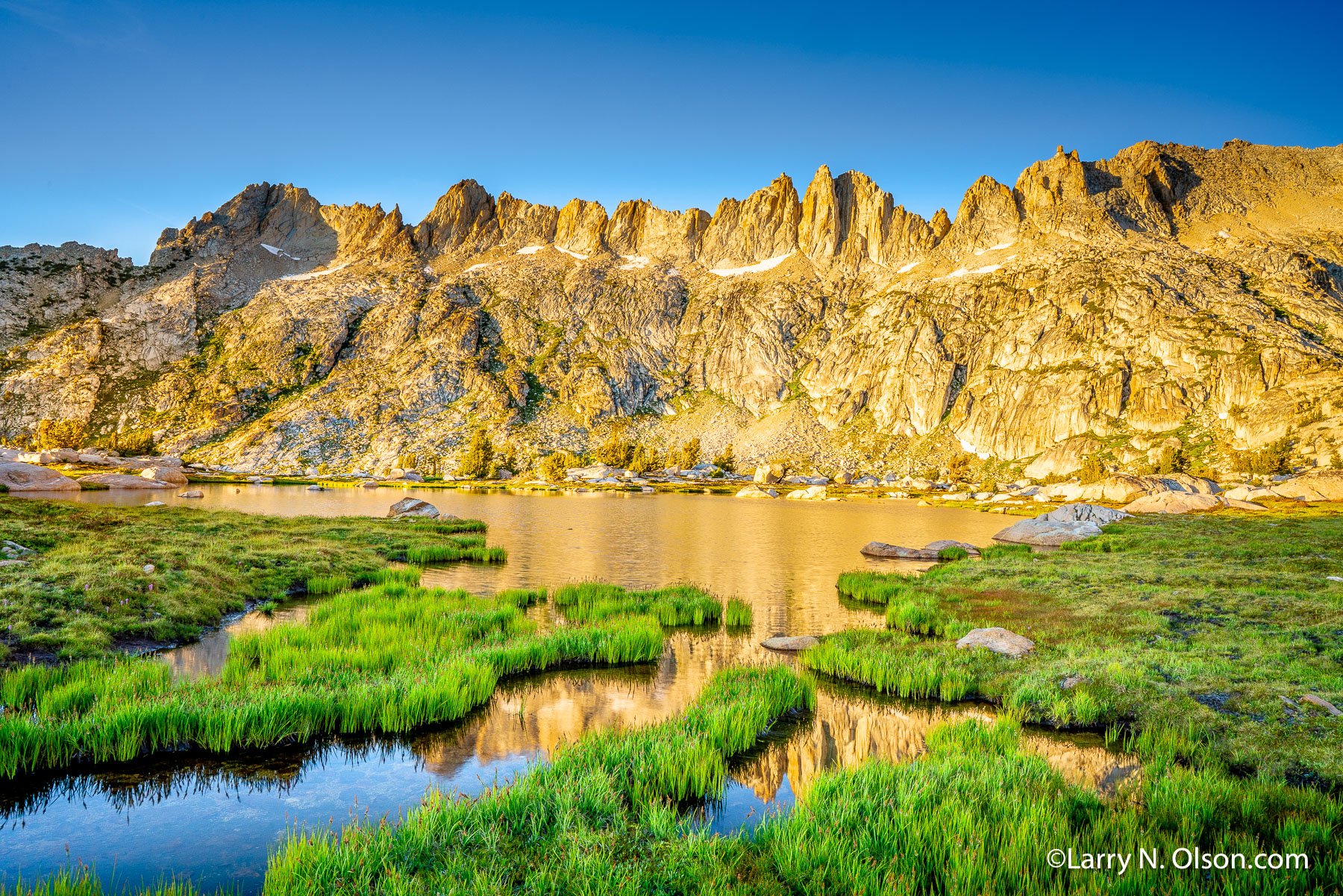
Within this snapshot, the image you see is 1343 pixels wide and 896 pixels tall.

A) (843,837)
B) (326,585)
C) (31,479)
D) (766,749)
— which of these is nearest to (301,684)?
(766,749)

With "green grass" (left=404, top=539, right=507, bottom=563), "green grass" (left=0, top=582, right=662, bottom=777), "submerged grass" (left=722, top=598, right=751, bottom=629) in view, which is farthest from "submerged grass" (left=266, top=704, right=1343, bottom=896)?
"green grass" (left=404, top=539, right=507, bottom=563)

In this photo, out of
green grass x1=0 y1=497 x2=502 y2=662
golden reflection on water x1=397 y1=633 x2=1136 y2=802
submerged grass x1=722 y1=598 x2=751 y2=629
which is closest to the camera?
golden reflection on water x1=397 y1=633 x2=1136 y2=802

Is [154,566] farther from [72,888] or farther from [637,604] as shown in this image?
[72,888]

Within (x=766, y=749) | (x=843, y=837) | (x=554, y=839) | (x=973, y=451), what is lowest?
(x=766, y=749)

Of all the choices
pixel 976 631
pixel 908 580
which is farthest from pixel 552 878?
pixel 908 580

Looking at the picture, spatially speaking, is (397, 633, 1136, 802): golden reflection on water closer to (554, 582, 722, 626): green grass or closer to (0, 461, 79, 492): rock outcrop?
(554, 582, 722, 626): green grass

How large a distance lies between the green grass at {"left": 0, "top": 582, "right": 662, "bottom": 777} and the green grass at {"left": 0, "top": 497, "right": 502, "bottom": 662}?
3.87 m

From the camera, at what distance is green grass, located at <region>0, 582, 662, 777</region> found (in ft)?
35.9

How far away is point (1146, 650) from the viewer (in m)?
→ 17.6

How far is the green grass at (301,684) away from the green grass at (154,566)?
3.87 metres

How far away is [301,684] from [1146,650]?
22799 mm

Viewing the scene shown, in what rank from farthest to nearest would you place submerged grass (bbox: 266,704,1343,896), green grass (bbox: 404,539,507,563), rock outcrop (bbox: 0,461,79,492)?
rock outcrop (bbox: 0,461,79,492) < green grass (bbox: 404,539,507,563) < submerged grass (bbox: 266,704,1343,896)

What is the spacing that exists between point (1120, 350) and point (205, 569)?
8734 inches

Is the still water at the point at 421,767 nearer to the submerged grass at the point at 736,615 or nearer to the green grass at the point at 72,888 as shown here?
the green grass at the point at 72,888
